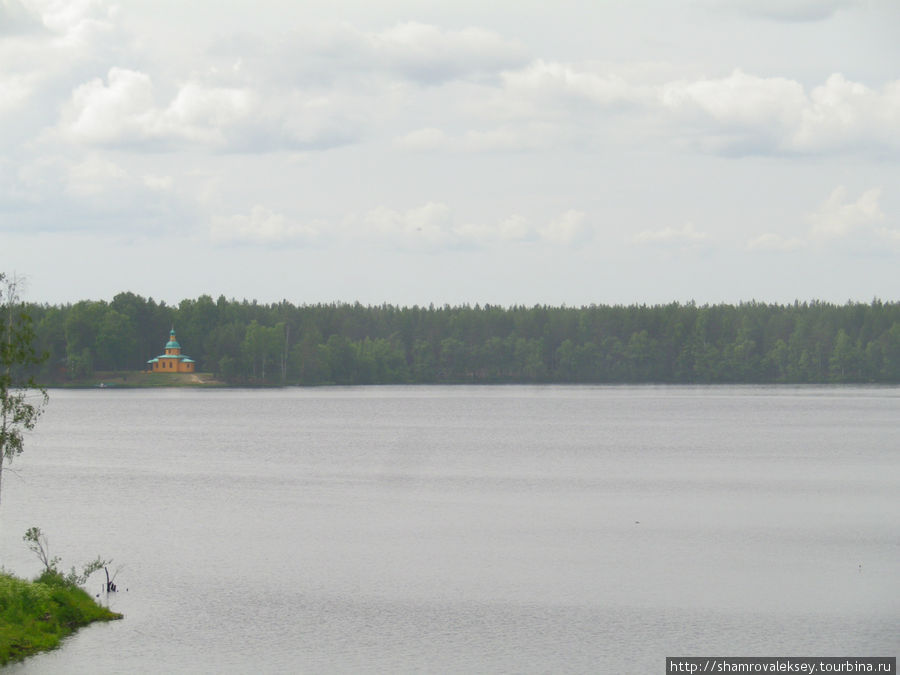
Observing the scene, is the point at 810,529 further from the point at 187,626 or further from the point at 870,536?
the point at 187,626

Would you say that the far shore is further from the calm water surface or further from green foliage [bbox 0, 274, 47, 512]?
green foliage [bbox 0, 274, 47, 512]

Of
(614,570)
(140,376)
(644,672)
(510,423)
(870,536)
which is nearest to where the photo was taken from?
(644,672)

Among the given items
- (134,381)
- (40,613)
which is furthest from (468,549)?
(134,381)

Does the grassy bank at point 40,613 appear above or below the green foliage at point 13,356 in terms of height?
below

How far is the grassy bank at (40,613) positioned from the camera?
24781 mm

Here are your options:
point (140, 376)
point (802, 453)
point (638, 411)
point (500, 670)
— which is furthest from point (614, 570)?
point (140, 376)

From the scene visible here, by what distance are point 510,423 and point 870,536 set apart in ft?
229

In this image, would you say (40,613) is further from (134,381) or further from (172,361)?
(134,381)

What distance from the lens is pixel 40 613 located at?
1043 inches

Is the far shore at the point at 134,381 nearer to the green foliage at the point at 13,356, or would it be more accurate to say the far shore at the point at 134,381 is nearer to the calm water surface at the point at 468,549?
the calm water surface at the point at 468,549

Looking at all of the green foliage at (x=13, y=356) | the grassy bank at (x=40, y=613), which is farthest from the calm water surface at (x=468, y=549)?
the green foliage at (x=13, y=356)

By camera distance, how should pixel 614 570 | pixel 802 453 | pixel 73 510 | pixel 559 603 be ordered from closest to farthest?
1. pixel 559 603
2. pixel 614 570
3. pixel 73 510
4. pixel 802 453

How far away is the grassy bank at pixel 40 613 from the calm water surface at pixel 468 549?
1.71ft

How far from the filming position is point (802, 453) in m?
76.4
